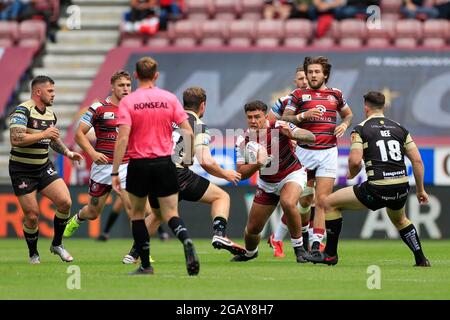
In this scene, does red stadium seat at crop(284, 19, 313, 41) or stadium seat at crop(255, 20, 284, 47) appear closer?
red stadium seat at crop(284, 19, 313, 41)

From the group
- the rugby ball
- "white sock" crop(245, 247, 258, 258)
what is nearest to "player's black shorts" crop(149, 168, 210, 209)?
the rugby ball

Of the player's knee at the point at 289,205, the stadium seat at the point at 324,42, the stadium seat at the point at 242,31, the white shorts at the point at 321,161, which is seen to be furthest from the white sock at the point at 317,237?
the stadium seat at the point at 242,31

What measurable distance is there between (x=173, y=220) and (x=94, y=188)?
4.26 meters

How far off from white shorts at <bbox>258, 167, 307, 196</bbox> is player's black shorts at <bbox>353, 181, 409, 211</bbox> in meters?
1.19

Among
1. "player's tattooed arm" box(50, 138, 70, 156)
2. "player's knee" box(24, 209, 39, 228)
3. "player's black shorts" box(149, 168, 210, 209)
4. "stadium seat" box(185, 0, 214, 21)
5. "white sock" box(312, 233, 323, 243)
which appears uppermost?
"stadium seat" box(185, 0, 214, 21)

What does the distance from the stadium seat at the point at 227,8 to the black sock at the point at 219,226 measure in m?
15.5

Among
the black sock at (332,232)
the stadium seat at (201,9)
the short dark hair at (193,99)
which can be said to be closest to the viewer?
the black sock at (332,232)

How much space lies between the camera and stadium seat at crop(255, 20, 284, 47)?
27.8 metres

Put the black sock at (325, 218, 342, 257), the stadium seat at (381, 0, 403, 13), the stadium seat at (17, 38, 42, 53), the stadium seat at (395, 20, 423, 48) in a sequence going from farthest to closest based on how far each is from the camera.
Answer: the stadium seat at (17, 38, 42, 53) < the stadium seat at (381, 0, 403, 13) < the stadium seat at (395, 20, 423, 48) < the black sock at (325, 218, 342, 257)

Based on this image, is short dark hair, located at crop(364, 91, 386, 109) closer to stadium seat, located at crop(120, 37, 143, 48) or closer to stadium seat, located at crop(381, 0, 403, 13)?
stadium seat, located at crop(381, 0, 403, 13)

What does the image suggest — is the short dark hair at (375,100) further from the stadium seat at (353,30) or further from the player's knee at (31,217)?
the stadium seat at (353,30)

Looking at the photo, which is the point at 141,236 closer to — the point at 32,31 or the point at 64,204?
the point at 64,204

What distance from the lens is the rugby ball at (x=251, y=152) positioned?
14.3 metres
